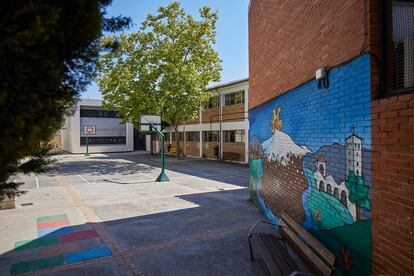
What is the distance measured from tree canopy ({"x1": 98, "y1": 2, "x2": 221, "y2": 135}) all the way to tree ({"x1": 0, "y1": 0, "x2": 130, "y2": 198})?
19.5m

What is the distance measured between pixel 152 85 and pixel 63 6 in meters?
20.8

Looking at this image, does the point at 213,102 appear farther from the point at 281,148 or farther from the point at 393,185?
the point at 393,185

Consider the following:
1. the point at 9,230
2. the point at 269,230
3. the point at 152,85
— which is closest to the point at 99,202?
the point at 9,230

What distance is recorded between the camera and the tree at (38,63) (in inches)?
93.2

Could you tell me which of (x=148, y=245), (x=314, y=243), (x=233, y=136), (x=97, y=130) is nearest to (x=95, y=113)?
(x=97, y=130)

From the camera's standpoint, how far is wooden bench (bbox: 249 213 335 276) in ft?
12.3

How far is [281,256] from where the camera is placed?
449 centimetres

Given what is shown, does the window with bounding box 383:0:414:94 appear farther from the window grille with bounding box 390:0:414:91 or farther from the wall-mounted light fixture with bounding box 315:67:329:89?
the wall-mounted light fixture with bounding box 315:67:329:89

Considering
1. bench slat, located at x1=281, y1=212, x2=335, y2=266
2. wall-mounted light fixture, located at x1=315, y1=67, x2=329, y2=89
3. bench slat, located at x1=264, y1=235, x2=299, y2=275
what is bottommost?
bench slat, located at x1=264, y1=235, x2=299, y2=275

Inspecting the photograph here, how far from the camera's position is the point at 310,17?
5215mm

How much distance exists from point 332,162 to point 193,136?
90.7 feet

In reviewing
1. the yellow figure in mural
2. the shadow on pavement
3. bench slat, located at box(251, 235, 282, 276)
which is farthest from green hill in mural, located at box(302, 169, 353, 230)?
the yellow figure in mural

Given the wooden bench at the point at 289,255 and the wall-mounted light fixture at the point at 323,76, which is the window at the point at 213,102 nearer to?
the wooden bench at the point at 289,255

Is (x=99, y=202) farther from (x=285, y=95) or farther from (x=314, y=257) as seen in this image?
(x=314, y=257)
